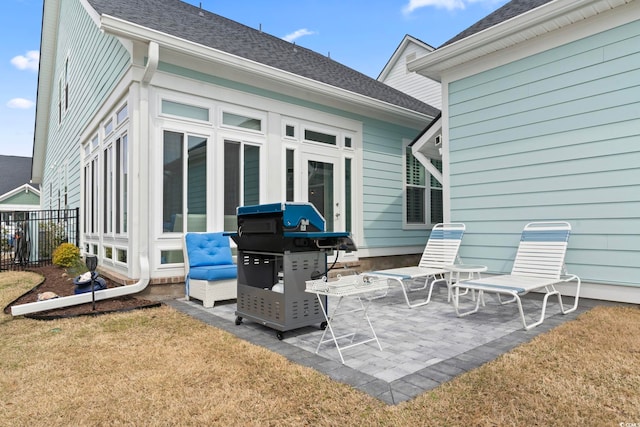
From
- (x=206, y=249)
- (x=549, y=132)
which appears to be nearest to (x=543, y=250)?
(x=549, y=132)

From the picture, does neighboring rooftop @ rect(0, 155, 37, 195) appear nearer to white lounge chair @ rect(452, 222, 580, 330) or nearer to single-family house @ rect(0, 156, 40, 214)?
single-family house @ rect(0, 156, 40, 214)

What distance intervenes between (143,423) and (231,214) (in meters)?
4.17

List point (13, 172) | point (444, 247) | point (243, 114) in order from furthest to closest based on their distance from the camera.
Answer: point (13, 172) < point (243, 114) < point (444, 247)

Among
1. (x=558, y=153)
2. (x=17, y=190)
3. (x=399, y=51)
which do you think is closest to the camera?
(x=558, y=153)

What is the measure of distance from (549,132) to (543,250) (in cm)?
162

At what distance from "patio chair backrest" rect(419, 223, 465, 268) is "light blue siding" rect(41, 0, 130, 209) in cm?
520

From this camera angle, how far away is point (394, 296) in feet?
18.8

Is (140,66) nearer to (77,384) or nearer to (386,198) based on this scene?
(77,384)

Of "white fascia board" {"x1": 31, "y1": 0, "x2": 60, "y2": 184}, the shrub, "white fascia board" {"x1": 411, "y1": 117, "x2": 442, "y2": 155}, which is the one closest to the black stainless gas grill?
"white fascia board" {"x1": 411, "y1": 117, "x2": 442, "y2": 155}

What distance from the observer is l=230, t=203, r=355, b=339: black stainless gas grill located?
3.50m

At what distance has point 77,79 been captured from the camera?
958 centimetres

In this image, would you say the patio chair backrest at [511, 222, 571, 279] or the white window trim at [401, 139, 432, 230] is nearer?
the patio chair backrest at [511, 222, 571, 279]

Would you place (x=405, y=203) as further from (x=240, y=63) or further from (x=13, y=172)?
(x=13, y=172)

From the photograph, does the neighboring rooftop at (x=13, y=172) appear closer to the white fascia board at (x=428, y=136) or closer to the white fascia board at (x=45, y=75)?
the white fascia board at (x=45, y=75)
